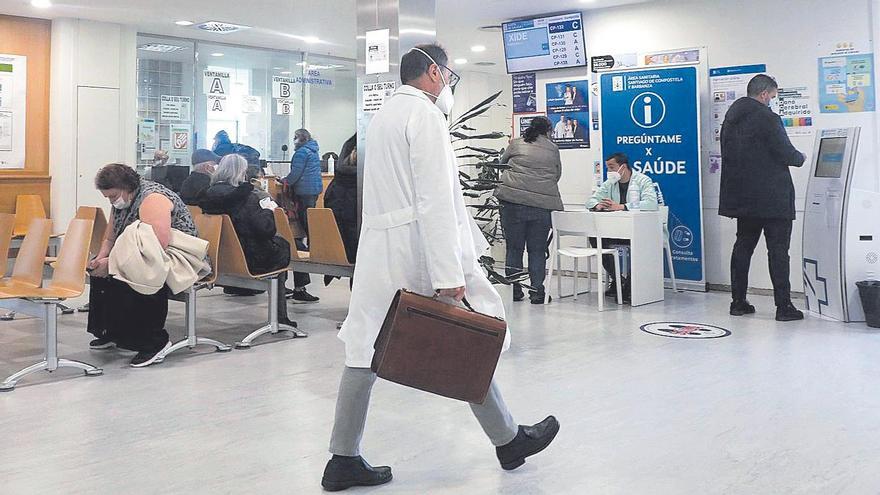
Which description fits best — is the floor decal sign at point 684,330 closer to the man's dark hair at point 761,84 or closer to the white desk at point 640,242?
the white desk at point 640,242

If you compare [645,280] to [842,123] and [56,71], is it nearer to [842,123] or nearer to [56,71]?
[842,123]

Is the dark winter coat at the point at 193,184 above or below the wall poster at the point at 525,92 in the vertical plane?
below

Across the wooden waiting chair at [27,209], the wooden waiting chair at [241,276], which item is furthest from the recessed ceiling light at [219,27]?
the wooden waiting chair at [241,276]

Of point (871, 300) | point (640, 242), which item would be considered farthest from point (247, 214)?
point (871, 300)

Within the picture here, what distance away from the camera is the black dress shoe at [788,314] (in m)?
5.96

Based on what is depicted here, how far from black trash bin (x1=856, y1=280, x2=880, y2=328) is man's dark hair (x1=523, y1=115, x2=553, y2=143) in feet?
8.57

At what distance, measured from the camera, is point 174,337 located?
218 inches

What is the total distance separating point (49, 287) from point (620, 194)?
459 cm

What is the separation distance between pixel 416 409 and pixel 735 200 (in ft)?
→ 11.2

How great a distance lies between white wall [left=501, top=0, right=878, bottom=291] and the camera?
680 centimetres

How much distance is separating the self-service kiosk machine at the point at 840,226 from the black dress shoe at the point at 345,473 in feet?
13.8

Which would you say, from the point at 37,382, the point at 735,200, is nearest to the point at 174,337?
the point at 37,382

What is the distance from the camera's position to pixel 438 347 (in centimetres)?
257

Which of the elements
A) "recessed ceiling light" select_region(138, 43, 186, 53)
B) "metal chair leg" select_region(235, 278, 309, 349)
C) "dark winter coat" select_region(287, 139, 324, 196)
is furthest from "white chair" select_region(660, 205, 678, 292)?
"recessed ceiling light" select_region(138, 43, 186, 53)
